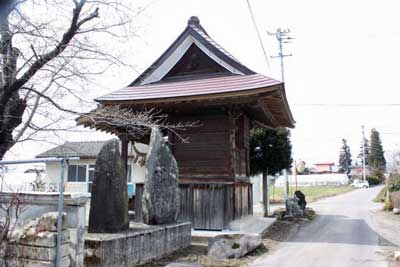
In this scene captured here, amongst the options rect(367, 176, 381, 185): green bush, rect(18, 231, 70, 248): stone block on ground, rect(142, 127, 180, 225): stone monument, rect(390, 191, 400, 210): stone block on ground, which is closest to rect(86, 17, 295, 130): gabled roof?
rect(142, 127, 180, 225): stone monument

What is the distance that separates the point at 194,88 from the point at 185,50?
2274 mm

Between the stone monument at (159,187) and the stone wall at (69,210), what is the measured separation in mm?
2952

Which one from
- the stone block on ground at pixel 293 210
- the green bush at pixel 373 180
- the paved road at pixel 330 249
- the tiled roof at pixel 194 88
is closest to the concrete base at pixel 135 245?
the paved road at pixel 330 249

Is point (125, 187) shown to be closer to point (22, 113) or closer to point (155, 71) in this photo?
point (22, 113)

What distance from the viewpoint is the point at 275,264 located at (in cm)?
777

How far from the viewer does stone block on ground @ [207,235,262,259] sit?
8312 mm

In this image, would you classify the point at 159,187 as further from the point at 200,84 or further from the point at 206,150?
the point at 200,84

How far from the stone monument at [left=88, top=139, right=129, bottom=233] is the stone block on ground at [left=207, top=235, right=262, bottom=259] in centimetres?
216

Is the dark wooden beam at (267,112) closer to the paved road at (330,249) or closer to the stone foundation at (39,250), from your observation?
the paved road at (330,249)

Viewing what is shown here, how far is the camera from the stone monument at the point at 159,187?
29.0ft

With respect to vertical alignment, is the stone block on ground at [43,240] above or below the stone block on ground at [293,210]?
above

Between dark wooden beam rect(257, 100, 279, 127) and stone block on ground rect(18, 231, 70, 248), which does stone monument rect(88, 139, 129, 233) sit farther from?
dark wooden beam rect(257, 100, 279, 127)

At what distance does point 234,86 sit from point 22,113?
19.3 feet

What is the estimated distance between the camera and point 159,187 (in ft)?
29.5
